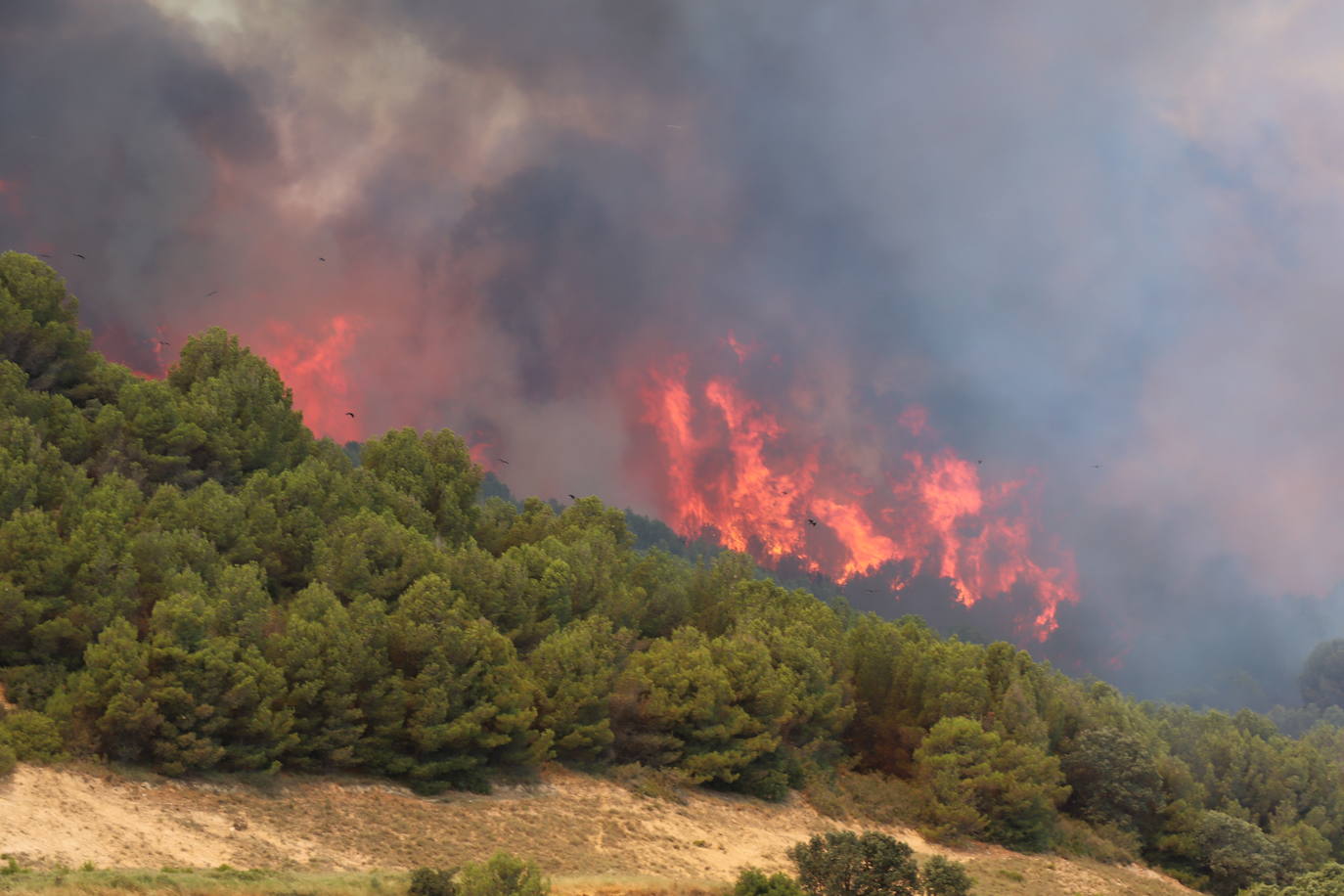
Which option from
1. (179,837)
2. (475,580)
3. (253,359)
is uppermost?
(253,359)

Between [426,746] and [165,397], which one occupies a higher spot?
[165,397]

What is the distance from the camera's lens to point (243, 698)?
5125 centimetres

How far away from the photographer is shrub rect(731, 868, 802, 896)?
42.4 m

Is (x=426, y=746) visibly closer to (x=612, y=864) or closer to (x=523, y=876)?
(x=612, y=864)

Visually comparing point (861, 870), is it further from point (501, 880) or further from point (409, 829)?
point (409, 829)

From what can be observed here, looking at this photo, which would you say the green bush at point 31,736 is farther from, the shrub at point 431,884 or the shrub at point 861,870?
the shrub at point 861,870

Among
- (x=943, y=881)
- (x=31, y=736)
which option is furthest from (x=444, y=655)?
(x=943, y=881)

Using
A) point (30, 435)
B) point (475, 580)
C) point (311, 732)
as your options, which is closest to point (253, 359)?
point (30, 435)

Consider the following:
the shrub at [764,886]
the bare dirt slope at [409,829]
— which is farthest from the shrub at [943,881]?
the bare dirt slope at [409,829]

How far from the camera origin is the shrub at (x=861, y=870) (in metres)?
43.4

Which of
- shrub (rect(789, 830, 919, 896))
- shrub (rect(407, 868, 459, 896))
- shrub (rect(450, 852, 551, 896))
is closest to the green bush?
shrub (rect(407, 868, 459, 896))

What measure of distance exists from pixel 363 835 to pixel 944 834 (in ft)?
128

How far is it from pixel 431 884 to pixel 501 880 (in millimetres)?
5491

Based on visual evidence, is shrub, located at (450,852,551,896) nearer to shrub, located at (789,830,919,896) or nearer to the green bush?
shrub, located at (789,830,919,896)
